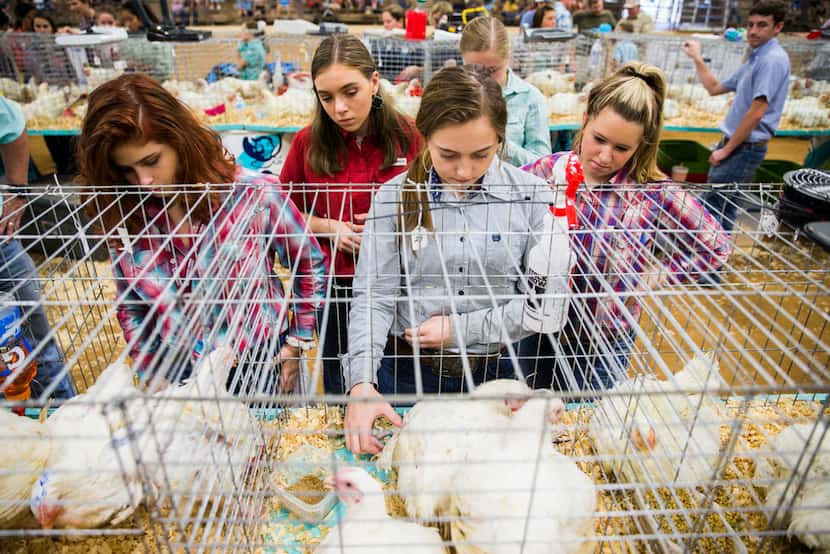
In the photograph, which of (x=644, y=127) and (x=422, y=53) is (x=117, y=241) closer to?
(x=644, y=127)

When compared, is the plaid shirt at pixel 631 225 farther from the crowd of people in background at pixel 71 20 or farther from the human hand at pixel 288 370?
the crowd of people in background at pixel 71 20

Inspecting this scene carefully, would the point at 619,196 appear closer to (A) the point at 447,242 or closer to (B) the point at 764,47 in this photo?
(A) the point at 447,242

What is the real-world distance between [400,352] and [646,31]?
6.68 metres

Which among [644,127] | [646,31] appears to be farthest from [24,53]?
[646,31]

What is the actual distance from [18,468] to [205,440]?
35 cm

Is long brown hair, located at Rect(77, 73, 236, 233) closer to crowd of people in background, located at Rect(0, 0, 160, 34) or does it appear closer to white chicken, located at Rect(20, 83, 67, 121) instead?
white chicken, located at Rect(20, 83, 67, 121)

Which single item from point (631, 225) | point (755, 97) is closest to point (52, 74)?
point (631, 225)

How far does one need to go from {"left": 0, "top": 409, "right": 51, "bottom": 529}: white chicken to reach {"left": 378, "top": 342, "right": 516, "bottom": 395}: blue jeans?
718 millimetres

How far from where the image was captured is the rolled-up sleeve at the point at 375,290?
1122mm

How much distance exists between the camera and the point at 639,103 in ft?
4.58

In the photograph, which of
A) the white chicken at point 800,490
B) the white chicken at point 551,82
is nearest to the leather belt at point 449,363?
the white chicken at point 800,490

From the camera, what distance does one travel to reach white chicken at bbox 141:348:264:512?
30.6 inches

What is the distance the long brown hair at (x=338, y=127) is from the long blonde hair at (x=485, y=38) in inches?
23.0

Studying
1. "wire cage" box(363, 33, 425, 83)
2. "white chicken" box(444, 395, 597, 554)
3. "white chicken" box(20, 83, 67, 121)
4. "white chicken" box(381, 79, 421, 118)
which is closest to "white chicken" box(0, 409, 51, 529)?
"white chicken" box(444, 395, 597, 554)
